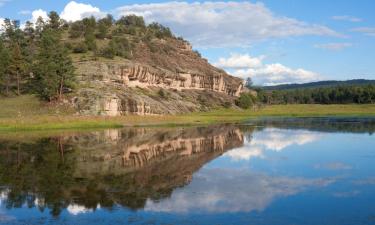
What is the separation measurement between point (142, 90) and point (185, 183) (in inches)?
3575

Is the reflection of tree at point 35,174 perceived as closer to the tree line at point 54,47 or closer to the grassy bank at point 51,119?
the grassy bank at point 51,119

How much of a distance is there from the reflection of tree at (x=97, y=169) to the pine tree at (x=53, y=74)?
35277 mm

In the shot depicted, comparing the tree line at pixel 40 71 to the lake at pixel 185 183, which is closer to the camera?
the lake at pixel 185 183

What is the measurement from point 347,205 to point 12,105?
250ft

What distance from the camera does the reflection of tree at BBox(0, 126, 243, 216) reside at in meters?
22.5

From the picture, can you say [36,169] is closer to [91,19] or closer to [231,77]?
[91,19]

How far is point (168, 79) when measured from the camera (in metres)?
136

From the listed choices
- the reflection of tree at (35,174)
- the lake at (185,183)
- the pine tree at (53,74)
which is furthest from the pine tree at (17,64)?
the reflection of tree at (35,174)

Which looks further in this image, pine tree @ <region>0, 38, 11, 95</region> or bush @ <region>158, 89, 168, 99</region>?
bush @ <region>158, 89, 168, 99</region>

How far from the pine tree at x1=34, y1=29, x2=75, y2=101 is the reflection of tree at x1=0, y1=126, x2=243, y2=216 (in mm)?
35277

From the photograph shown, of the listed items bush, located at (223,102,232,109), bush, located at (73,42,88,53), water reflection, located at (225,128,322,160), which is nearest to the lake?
water reflection, located at (225,128,322,160)

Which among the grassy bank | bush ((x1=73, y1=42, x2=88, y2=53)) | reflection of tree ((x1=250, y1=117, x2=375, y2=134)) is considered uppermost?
bush ((x1=73, y1=42, x2=88, y2=53))

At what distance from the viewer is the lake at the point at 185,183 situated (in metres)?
19.0

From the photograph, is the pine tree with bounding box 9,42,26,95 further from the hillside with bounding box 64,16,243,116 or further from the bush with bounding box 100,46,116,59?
the bush with bounding box 100,46,116,59
